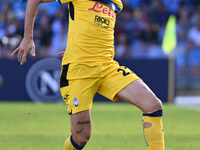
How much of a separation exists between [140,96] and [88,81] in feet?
1.77

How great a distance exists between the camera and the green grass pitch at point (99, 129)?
718 cm

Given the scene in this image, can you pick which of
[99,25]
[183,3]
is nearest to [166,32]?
[183,3]

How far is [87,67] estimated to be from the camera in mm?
5125

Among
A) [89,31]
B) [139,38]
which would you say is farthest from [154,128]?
[139,38]

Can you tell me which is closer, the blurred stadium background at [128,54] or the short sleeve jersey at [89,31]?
the short sleeve jersey at [89,31]

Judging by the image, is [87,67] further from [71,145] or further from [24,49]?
[71,145]

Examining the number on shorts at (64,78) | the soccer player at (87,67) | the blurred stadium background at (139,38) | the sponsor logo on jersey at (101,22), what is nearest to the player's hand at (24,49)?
the soccer player at (87,67)

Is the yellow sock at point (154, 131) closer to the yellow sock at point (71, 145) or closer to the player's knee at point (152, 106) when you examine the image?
the player's knee at point (152, 106)

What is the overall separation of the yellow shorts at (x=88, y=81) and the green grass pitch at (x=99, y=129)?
1.40 meters

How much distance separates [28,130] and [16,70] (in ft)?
21.9

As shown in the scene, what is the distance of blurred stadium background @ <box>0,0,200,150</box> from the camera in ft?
49.4

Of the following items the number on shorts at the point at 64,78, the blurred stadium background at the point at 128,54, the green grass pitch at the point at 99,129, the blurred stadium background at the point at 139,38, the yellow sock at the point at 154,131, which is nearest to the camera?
the yellow sock at the point at 154,131

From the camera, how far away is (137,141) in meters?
7.60

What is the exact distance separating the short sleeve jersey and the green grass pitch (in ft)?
5.08
